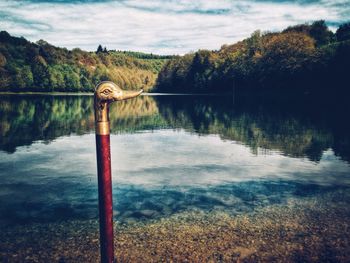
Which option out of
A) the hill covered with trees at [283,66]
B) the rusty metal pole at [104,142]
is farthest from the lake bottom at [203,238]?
the hill covered with trees at [283,66]

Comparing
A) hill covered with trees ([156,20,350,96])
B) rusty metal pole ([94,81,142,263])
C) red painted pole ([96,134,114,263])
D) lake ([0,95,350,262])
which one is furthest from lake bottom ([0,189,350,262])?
hill covered with trees ([156,20,350,96])

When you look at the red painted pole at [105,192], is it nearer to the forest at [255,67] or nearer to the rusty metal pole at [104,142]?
the rusty metal pole at [104,142]

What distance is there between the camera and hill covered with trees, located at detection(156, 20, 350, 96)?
88375mm

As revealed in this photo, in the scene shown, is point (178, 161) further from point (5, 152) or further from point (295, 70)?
point (295, 70)

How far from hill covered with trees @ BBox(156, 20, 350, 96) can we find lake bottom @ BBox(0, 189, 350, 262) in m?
83.7

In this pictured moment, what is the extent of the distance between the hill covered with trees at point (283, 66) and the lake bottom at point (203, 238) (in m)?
83.7

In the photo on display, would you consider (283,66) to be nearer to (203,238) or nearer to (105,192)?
(203,238)

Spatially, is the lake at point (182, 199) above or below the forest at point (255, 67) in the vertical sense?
below

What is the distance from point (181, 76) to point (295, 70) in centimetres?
9064

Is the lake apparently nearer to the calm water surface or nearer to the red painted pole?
the calm water surface

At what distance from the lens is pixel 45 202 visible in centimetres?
1276

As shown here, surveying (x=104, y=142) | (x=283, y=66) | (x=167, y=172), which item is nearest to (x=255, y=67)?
(x=283, y=66)

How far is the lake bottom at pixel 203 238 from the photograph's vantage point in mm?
8641

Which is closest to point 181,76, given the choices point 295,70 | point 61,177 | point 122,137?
point 295,70
